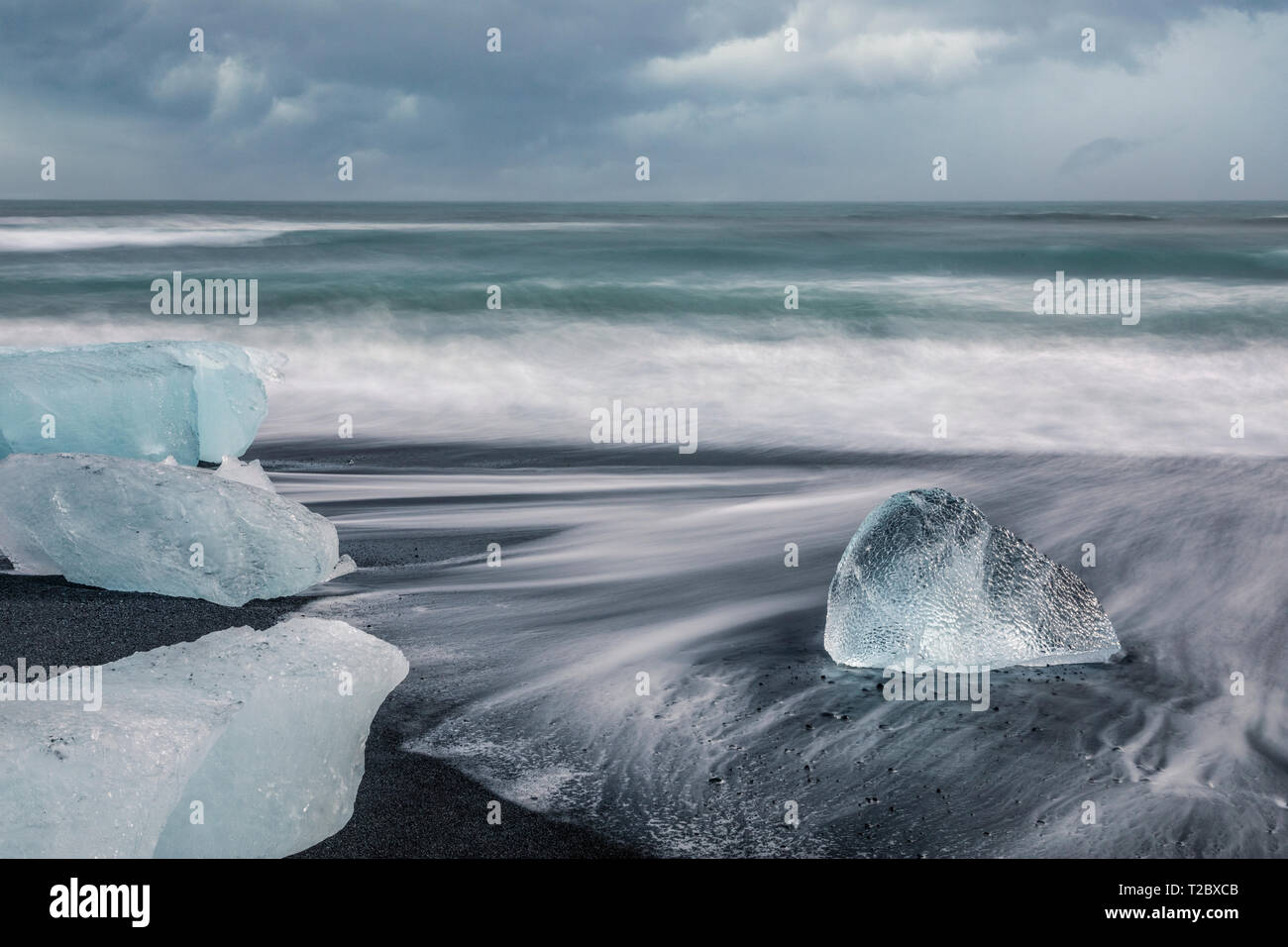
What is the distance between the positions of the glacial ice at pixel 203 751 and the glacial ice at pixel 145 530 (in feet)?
3.18

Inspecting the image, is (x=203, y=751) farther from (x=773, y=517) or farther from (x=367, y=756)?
(x=773, y=517)

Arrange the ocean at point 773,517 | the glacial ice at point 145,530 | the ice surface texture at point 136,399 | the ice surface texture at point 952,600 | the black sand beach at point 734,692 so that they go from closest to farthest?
the black sand beach at point 734,692
the ocean at point 773,517
the ice surface texture at point 952,600
the glacial ice at point 145,530
the ice surface texture at point 136,399

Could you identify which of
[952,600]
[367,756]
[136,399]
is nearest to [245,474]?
[136,399]

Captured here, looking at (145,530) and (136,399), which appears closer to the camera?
(145,530)

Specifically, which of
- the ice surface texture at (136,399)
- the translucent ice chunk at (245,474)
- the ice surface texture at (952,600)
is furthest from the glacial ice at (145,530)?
the ice surface texture at (952,600)

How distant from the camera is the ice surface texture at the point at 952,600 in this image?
3242mm

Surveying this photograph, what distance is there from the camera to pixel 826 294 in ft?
45.0

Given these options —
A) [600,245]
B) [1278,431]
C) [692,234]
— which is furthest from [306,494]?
[692,234]

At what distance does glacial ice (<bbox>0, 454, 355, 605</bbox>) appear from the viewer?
11.8 ft

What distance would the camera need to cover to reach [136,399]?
5363mm

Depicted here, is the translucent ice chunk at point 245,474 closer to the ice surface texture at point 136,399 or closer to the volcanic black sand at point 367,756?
the volcanic black sand at point 367,756

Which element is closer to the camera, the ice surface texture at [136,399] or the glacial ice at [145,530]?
the glacial ice at [145,530]

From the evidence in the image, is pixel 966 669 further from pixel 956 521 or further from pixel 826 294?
pixel 826 294

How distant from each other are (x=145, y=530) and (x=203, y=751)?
1596 mm
